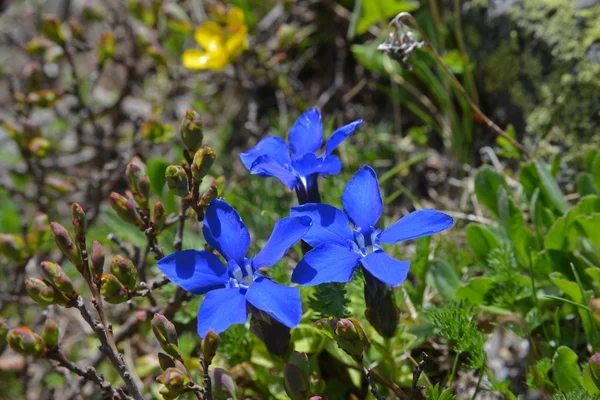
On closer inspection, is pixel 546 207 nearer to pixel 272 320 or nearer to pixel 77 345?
pixel 272 320

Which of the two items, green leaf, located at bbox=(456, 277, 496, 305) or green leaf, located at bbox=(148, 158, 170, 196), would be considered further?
green leaf, located at bbox=(148, 158, 170, 196)

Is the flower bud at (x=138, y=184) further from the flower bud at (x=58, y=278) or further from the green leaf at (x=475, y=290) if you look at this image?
the green leaf at (x=475, y=290)

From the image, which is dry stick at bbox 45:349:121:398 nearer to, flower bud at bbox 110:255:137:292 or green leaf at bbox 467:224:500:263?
flower bud at bbox 110:255:137:292

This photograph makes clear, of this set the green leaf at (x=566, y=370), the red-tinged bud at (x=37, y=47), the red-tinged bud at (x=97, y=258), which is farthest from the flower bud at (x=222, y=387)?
the red-tinged bud at (x=37, y=47)

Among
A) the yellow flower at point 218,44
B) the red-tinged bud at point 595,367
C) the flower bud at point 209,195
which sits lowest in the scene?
the red-tinged bud at point 595,367

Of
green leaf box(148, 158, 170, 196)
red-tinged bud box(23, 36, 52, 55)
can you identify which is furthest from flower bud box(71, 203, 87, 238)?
red-tinged bud box(23, 36, 52, 55)

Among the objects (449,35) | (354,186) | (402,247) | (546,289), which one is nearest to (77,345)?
(402,247)
